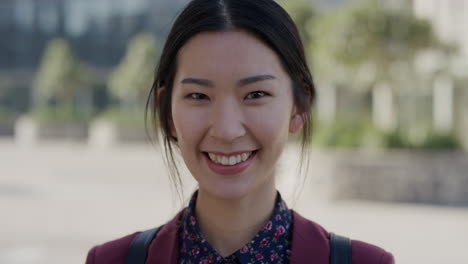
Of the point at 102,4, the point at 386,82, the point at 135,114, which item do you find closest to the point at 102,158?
the point at 135,114

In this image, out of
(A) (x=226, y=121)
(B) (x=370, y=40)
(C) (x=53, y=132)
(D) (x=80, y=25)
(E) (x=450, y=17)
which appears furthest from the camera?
(D) (x=80, y=25)

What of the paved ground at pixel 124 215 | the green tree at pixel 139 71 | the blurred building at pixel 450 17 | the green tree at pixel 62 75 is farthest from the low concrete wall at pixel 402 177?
the green tree at pixel 62 75

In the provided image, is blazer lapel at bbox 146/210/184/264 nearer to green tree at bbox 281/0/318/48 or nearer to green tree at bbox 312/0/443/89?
green tree at bbox 312/0/443/89

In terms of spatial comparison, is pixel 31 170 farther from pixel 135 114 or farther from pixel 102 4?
pixel 102 4

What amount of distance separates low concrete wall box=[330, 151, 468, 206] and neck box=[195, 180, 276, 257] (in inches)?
374

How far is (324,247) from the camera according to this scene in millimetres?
1438

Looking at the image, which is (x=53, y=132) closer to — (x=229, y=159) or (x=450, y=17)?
Answer: (x=450, y=17)

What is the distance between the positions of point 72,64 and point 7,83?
8.88 metres

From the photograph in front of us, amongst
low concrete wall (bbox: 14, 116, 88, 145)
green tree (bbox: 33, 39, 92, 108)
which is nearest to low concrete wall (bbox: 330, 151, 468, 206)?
low concrete wall (bbox: 14, 116, 88, 145)

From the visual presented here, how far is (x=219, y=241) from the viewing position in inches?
58.8

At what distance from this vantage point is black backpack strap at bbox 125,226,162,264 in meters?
1.49

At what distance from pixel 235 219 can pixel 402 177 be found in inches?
396

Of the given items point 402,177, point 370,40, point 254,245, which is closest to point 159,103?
point 254,245

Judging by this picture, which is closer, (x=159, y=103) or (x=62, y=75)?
(x=159, y=103)
